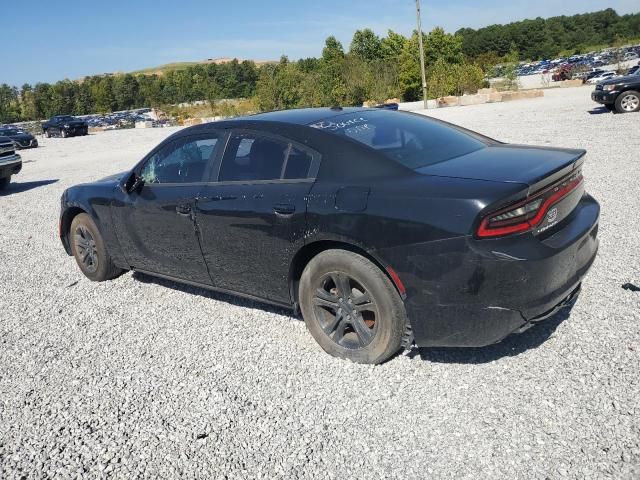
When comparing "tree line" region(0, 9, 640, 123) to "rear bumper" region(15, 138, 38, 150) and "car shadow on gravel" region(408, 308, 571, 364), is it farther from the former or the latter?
"car shadow on gravel" region(408, 308, 571, 364)

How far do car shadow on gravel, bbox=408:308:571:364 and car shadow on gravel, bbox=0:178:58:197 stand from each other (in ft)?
44.5

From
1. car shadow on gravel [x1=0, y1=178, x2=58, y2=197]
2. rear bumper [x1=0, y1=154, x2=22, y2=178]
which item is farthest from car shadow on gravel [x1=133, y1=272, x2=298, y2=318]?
car shadow on gravel [x1=0, y1=178, x2=58, y2=197]

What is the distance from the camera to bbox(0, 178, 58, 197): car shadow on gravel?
14.2 meters

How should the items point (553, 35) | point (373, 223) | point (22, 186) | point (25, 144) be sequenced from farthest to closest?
point (553, 35) → point (25, 144) → point (22, 186) → point (373, 223)

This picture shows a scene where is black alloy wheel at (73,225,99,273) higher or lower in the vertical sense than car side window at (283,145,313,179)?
lower

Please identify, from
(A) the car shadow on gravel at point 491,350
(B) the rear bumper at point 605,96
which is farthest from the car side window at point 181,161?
(B) the rear bumper at point 605,96

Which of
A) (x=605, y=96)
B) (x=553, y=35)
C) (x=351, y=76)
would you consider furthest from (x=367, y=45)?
(x=553, y=35)

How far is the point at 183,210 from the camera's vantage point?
4285mm

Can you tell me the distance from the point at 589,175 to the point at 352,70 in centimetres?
3384

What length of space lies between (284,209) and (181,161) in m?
1.44

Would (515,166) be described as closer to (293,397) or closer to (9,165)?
(293,397)

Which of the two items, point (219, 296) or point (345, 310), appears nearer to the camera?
point (345, 310)

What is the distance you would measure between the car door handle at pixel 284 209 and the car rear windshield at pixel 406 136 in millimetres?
588

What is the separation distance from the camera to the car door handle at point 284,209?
3514mm
